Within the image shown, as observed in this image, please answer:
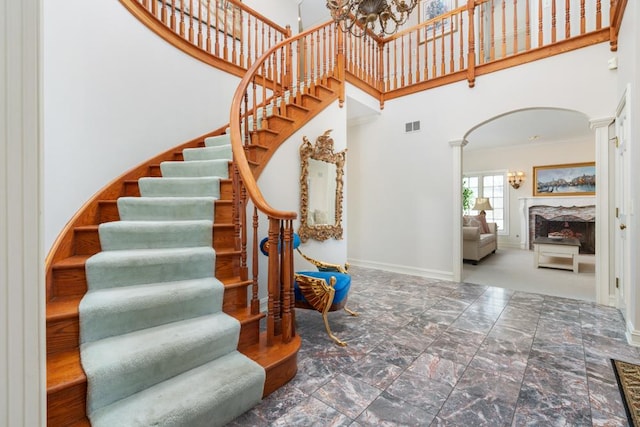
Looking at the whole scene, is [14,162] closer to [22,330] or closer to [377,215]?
[22,330]

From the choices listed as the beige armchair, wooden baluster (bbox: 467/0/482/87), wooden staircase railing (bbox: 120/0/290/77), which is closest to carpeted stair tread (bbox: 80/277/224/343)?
wooden staircase railing (bbox: 120/0/290/77)

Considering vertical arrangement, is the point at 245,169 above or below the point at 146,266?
above

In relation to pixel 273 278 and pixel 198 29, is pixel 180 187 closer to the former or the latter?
pixel 273 278

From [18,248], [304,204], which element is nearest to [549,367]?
[304,204]

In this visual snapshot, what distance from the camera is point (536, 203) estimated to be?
731 cm

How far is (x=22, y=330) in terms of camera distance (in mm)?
612

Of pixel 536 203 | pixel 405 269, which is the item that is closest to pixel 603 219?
pixel 405 269

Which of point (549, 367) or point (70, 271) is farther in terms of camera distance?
point (549, 367)

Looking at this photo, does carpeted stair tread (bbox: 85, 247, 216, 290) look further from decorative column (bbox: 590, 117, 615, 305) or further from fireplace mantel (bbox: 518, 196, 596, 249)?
fireplace mantel (bbox: 518, 196, 596, 249)

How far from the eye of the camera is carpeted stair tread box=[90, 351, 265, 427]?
3.97 ft

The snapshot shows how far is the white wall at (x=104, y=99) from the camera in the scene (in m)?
2.10

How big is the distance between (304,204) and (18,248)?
284 cm

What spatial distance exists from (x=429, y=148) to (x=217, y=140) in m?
3.15

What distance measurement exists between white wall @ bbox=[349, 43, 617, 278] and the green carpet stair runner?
3.32m
